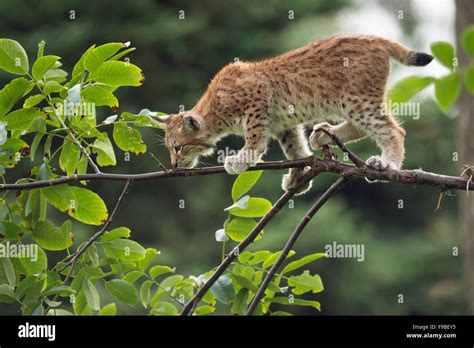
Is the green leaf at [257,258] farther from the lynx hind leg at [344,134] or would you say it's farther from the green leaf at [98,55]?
the lynx hind leg at [344,134]

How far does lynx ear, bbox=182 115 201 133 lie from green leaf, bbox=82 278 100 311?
85.2 inches

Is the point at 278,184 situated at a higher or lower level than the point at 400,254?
higher

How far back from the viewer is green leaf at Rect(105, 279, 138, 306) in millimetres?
3967

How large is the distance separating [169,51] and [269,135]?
14.0 metres

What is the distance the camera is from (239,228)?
416 cm

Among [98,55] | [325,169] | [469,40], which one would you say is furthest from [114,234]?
[469,40]

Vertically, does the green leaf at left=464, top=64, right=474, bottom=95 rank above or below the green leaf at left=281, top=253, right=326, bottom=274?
above

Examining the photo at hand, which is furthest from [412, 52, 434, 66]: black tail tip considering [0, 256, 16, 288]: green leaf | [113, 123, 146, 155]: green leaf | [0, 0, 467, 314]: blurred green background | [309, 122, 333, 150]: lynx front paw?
[0, 0, 467, 314]: blurred green background

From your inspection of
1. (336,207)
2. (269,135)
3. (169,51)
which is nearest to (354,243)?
(336,207)

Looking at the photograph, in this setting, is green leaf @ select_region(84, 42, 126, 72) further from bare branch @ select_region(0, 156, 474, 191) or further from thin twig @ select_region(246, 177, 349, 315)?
thin twig @ select_region(246, 177, 349, 315)

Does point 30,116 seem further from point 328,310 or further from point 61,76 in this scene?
point 328,310

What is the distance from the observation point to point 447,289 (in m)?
18.3

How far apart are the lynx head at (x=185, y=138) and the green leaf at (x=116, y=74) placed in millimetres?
2015

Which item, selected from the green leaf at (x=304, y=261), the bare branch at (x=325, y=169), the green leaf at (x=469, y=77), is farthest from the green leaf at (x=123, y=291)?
the green leaf at (x=469, y=77)
